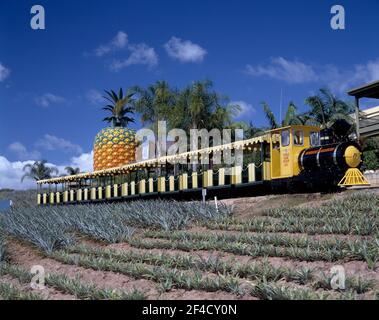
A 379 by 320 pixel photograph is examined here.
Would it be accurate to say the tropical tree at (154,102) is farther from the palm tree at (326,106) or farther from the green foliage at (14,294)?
the green foliage at (14,294)

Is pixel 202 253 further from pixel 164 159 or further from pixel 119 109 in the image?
pixel 119 109

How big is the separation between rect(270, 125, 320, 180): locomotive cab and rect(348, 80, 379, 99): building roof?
1109 centimetres

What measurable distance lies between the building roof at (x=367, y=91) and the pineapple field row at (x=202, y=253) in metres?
14.3

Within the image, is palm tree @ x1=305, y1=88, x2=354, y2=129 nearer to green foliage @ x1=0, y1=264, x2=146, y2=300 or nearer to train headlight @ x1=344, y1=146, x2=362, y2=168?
train headlight @ x1=344, y1=146, x2=362, y2=168

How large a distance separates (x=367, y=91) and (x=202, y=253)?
874 inches

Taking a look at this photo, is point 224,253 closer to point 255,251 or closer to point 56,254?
point 255,251

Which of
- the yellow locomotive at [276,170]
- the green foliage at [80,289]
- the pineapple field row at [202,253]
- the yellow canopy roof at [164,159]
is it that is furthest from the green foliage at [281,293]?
the yellow canopy roof at [164,159]

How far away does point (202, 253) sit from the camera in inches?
355

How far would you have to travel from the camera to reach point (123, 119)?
172 ft

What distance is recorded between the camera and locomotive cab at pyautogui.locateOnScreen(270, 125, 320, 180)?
55.0 feet

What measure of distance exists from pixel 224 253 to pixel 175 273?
1678 mm

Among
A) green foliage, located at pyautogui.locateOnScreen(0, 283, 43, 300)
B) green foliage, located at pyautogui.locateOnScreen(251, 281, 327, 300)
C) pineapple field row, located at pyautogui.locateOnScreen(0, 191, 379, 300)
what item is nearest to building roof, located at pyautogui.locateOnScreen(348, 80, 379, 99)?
pineapple field row, located at pyautogui.locateOnScreen(0, 191, 379, 300)

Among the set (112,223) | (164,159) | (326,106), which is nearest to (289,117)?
(326,106)
